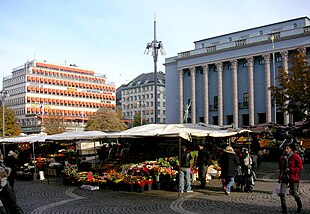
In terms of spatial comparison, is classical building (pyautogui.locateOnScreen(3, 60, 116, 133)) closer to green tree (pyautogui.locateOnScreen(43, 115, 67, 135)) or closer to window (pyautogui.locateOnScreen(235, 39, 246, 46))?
green tree (pyautogui.locateOnScreen(43, 115, 67, 135))

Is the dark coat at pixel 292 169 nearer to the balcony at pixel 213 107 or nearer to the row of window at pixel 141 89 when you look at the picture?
the balcony at pixel 213 107

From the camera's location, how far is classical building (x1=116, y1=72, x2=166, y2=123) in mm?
126250

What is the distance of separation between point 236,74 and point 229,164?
58.8m

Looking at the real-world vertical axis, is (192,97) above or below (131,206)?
above

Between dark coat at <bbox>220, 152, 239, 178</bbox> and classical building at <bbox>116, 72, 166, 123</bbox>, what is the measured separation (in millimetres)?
106373

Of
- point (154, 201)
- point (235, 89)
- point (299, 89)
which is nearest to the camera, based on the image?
point (154, 201)

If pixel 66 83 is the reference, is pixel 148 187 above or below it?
below

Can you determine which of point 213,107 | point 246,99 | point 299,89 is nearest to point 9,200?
point 299,89

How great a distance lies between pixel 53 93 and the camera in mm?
102625

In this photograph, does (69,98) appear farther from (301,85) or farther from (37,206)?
(37,206)

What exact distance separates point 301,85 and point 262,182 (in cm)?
1165

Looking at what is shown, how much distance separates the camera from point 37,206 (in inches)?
504

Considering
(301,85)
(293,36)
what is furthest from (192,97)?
(301,85)

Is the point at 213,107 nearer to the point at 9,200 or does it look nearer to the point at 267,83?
the point at 267,83
